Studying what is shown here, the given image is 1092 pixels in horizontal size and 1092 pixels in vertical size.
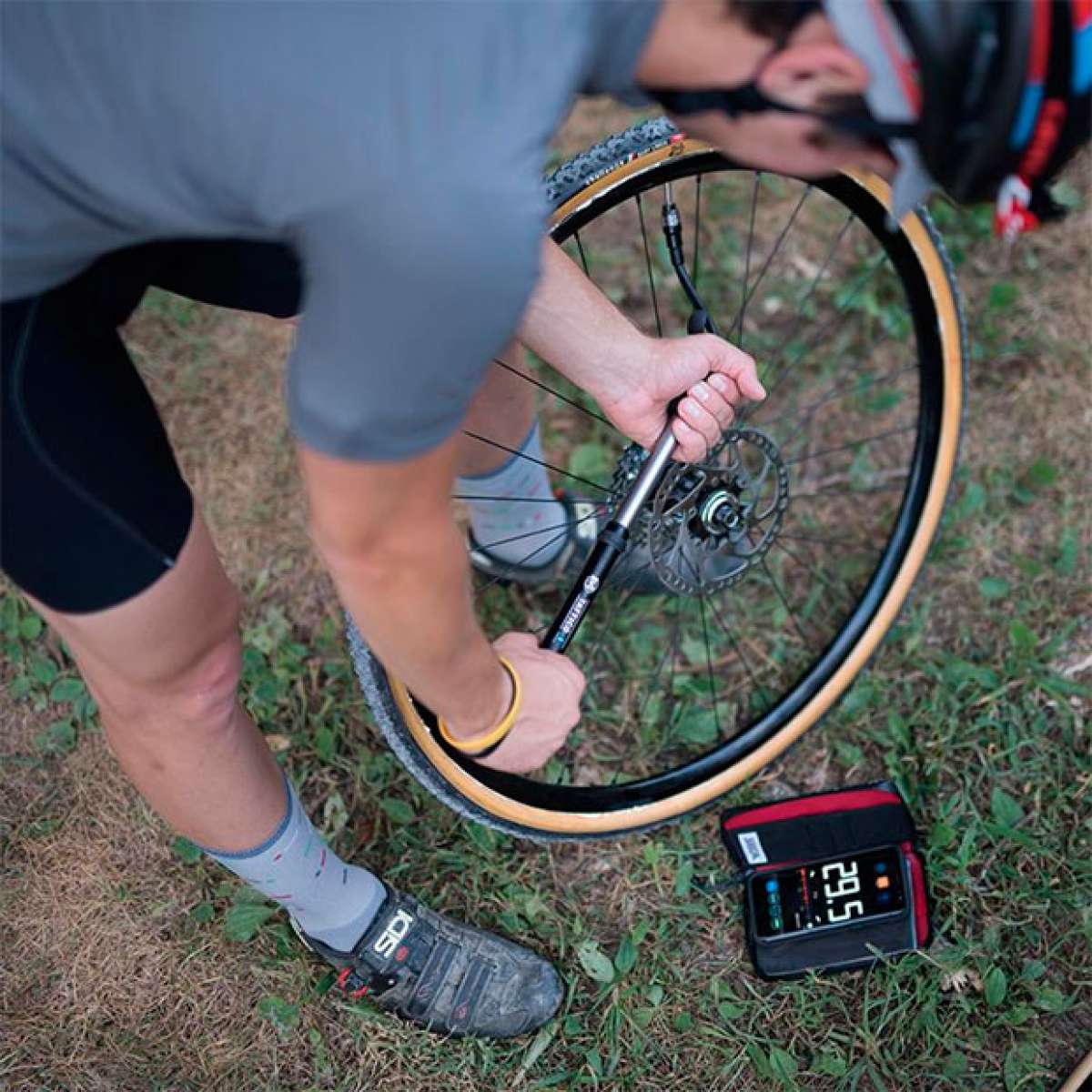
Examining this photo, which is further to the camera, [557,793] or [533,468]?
[533,468]

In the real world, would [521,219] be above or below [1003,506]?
above

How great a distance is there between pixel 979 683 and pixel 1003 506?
45cm

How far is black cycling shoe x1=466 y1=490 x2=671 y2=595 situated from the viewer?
2480mm

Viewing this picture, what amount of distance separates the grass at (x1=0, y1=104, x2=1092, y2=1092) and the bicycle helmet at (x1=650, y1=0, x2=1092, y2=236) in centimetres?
140

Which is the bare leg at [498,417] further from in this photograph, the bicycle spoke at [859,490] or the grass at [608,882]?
the bicycle spoke at [859,490]

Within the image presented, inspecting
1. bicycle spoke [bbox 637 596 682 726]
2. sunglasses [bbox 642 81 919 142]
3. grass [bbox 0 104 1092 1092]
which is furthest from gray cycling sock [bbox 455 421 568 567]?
sunglasses [bbox 642 81 919 142]

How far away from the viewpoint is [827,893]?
2.20 metres

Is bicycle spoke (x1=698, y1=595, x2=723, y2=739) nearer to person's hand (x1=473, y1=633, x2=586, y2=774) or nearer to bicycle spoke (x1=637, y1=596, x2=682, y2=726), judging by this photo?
bicycle spoke (x1=637, y1=596, x2=682, y2=726)

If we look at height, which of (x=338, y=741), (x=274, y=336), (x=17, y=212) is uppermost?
(x=17, y=212)

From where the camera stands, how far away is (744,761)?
2.34m

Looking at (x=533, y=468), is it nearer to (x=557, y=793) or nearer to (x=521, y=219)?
(x=557, y=793)

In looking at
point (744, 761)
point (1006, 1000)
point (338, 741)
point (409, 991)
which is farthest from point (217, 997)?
point (1006, 1000)

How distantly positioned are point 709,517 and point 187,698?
0.94m

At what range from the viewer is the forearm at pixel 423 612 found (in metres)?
1.24
